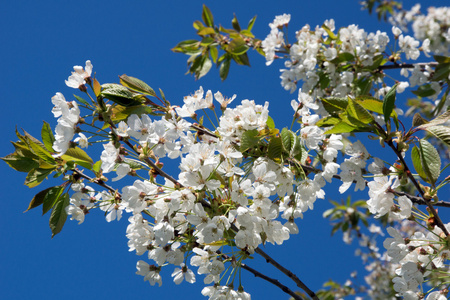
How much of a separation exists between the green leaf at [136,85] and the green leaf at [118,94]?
113 mm

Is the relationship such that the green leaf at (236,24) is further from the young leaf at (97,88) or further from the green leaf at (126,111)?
the young leaf at (97,88)

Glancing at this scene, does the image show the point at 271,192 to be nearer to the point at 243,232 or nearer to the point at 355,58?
the point at 243,232

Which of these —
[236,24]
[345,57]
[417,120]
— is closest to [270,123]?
[417,120]

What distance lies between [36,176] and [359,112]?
158 centimetres

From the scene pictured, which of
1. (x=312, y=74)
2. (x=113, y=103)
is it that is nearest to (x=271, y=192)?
(x=113, y=103)

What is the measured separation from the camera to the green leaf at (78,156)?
1.82 metres

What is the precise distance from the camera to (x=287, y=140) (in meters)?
1.66

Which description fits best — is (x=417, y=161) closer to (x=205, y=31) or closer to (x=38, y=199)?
(x=38, y=199)

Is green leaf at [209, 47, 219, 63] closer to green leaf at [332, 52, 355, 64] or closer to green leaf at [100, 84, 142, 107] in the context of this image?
green leaf at [332, 52, 355, 64]

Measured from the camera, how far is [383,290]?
7.11 meters

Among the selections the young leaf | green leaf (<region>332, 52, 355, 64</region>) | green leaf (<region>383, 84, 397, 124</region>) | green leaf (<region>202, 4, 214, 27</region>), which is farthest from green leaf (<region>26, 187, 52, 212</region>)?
green leaf (<region>332, 52, 355, 64</region>)

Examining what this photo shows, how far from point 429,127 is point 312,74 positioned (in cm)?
209

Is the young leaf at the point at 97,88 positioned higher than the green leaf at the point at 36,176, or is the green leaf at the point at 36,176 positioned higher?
the young leaf at the point at 97,88

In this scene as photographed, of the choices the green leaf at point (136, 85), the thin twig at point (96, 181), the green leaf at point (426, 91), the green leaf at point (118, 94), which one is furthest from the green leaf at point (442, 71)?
the thin twig at point (96, 181)
